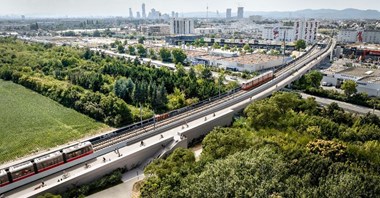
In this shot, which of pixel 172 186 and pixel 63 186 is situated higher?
pixel 172 186

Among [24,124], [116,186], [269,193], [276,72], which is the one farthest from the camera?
[276,72]

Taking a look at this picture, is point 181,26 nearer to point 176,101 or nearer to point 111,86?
point 111,86

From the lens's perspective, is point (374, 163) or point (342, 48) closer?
point (374, 163)

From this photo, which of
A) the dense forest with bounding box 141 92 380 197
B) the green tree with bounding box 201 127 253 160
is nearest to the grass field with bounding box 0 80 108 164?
the dense forest with bounding box 141 92 380 197

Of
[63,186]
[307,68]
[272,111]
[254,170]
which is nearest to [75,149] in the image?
[63,186]

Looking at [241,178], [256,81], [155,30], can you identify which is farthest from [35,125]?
[155,30]

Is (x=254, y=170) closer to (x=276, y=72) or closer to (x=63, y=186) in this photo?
(x=63, y=186)

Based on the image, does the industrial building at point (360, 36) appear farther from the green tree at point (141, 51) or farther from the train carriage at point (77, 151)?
the train carriage at point (77, 151)
